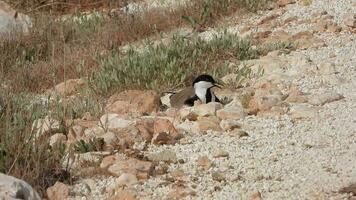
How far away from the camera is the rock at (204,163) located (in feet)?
17.2

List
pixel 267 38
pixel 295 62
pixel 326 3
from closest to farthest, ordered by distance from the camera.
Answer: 1. pixel 295 62
2. pixel 267 38
3. pixel 326 3

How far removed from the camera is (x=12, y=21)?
35.4ft

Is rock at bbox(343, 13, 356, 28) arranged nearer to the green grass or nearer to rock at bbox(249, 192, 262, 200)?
the green grass

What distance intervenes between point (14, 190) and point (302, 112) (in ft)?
9.43

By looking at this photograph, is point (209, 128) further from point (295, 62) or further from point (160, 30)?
point (160, 30)

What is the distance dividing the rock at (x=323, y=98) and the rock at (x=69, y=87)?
2520mm

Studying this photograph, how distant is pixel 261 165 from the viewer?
5230 mm

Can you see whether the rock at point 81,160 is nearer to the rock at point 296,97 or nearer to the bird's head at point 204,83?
the bird's head at point 204,83

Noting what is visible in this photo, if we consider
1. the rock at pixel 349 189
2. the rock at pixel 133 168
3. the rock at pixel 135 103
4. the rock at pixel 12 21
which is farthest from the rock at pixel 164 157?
the rock at pixel 12 21

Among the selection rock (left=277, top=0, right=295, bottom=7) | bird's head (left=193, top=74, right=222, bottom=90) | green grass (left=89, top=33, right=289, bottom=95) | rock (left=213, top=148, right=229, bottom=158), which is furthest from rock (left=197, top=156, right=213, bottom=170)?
rock (left=277, top=0, right=295, bottom=7)

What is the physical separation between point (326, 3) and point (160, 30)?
7.13 ft

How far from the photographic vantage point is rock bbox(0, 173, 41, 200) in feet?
13.3

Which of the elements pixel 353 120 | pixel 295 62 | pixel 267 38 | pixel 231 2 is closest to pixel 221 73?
pixel 295 62

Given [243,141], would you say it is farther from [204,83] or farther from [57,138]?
[204,83]
